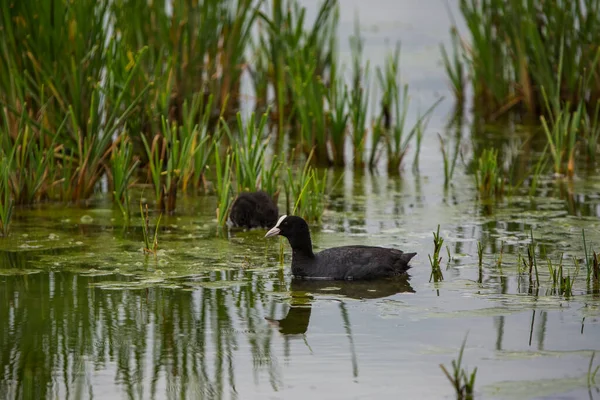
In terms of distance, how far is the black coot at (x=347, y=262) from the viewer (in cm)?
748

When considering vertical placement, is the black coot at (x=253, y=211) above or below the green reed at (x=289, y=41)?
below

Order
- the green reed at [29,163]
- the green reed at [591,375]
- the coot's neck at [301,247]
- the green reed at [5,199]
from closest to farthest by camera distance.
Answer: the green reed at [591,375] → the coot's neck at [301,247] → the green reed at [5,199] → the green reed at [29,163]

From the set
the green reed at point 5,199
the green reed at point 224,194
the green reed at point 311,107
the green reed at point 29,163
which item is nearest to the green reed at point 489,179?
the green reed at point 311,107

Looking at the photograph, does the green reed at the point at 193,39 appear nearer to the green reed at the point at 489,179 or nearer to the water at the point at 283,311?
the water at the point at 283,311

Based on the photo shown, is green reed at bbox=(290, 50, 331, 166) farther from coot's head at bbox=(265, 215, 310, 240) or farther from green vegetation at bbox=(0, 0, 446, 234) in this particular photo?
coot's head at bbox=(265, 215, 310, 240)

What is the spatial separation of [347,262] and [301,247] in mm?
327

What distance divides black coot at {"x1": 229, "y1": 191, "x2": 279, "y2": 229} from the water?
12cm

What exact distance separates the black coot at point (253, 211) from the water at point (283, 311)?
12 centimetres

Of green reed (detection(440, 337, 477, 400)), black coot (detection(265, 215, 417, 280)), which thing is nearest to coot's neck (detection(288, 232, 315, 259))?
black coot (detection(265, 215, 417, 280))

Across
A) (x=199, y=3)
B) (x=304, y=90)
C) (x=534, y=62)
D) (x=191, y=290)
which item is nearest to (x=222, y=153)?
(x=304, y=90)

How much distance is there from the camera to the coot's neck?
7590 mm

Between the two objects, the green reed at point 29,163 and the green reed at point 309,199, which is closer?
the green reed at point 309,199

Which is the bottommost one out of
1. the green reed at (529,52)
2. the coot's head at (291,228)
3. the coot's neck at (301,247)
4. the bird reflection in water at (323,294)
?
the bird reflection in water at (323,294)

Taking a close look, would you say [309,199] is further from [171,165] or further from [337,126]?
[337,126]
